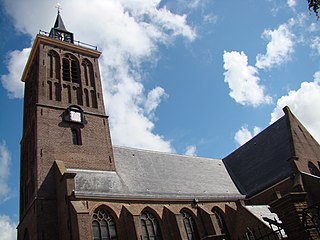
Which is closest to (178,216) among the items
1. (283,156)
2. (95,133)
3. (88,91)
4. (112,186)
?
(112,186)

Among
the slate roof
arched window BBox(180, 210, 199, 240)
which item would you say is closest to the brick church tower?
the slate roof

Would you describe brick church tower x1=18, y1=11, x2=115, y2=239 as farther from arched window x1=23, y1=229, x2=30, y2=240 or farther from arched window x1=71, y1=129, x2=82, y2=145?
arched window x1=23, y1=229, x2=30, y2=240

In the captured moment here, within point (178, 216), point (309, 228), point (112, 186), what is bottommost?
point (309, 228)

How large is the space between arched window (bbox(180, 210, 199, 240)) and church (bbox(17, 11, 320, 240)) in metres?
0.07

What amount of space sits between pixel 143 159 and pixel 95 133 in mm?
4650

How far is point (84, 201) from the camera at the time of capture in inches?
661

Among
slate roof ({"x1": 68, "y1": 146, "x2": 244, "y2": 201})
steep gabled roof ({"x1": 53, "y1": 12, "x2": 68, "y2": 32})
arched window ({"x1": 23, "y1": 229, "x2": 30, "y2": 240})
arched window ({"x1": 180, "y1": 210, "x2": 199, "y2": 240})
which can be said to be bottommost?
arched window ({"x1": 180, "y1": 210, "x2": 199, "y2": 240})

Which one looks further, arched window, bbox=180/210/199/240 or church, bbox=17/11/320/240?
arched window, bbox=180/210/199/240

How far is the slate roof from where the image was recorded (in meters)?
18.8

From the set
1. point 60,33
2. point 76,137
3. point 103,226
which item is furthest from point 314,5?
point 60,33

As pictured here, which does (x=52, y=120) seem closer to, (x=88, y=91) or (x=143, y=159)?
(x=88, y=91)

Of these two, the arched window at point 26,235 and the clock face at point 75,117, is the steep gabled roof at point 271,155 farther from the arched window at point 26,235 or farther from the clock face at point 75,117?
the arched window at point 26,235

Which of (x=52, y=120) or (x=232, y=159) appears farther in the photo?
(x=232, y=159)

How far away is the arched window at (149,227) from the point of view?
713 inches
